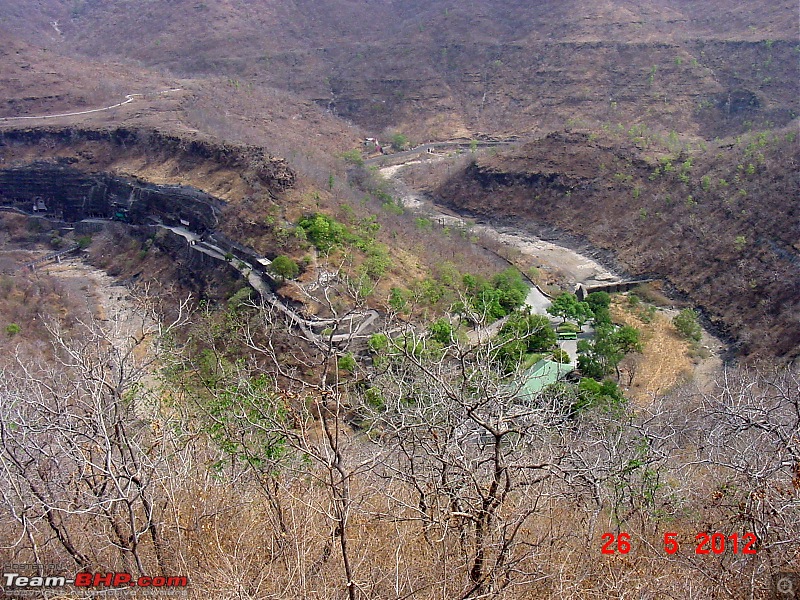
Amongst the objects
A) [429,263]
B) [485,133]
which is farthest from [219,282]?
[485,133]

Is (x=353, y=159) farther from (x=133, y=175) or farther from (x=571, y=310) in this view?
(x=571, y=310)

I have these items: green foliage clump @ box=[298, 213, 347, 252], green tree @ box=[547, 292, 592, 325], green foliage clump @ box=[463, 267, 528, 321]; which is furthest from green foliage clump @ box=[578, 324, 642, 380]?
green foliage clump @ box=[298, 213, 347, 252]

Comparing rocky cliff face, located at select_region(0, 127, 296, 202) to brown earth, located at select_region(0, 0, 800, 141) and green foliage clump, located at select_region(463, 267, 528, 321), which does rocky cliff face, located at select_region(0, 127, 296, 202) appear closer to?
green foliage clump, located at select_region(463, 267, 528, 321)

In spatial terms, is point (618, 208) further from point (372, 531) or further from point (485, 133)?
point (372, 531)

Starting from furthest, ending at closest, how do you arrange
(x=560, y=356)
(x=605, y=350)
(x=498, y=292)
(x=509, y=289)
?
(x=509, y=289) → (x=498, y=292) → (x=605, y=350) → (x=560, y=356)

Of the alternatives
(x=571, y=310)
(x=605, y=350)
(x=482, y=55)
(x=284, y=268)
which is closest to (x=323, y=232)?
(x=284, y=268)

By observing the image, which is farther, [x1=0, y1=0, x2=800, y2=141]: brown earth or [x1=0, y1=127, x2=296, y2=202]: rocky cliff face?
[x1=0, y1=0, x2=800, y2=141]: brown earth
